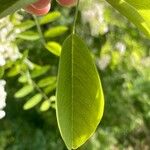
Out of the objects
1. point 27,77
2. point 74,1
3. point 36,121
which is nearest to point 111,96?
point 36,121

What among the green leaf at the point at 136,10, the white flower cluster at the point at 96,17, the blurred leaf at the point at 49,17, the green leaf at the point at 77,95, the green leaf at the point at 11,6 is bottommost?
the white flower cluster at the point at 96,17

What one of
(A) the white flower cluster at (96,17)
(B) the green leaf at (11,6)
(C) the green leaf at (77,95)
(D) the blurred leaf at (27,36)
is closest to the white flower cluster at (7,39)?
(D) the blurred leaf at (27,36)

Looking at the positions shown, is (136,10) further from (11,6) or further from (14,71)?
(14,71)

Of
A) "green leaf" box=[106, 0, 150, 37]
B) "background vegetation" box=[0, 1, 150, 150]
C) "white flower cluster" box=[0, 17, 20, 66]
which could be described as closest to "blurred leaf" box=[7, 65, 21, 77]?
"white flower cluster" box=[0, 17, 20, 66]

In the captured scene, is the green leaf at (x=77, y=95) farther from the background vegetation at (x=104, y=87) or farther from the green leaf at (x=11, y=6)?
the background vegetation at (x=104, y=87)

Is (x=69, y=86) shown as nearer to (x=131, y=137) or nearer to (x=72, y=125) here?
(x=72, y=125)

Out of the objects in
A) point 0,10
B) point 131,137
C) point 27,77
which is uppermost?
point 0,10

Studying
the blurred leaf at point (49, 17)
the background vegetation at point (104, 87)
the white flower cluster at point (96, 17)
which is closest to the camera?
the blurred leaf at point (49, 17)

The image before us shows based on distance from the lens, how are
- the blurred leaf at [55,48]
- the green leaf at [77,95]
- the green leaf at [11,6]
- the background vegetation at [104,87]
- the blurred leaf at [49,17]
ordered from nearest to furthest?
the green leaf at [11,6] → the green leaf at [77,95] → the blurred leaf at [55,48] → the blurred leaf at [49,17] → the background vegetation at [104,87]
